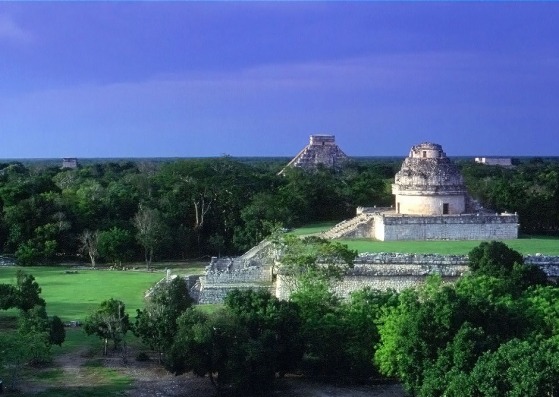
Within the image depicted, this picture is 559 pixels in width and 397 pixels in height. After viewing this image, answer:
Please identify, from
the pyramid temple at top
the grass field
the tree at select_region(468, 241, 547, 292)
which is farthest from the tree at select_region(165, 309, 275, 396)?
the pyramid temple at top

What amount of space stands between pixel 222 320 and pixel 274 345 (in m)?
1.42

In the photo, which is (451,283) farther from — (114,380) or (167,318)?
(114,380)

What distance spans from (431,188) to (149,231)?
14.4 m

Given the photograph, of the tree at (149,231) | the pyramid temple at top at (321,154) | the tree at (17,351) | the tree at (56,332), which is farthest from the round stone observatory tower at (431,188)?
the pyramid temple at top at (321,154)

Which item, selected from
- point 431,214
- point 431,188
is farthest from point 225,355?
point 431,188

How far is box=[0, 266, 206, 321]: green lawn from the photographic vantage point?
2478 cm

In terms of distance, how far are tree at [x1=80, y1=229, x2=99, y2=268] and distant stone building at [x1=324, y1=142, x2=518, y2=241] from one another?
12.2 meters

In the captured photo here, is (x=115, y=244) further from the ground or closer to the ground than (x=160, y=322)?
further from the ground

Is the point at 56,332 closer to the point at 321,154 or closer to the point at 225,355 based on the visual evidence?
the point at 225,355

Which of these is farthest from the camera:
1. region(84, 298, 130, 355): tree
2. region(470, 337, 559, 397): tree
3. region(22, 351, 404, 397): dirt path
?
region(84, 298, 130, 355): tree

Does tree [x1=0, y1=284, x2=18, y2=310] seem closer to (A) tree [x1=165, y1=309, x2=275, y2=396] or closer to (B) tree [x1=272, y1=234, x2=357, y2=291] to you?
(A) tree [x1=165, y1=309, x2=275, y2=396]

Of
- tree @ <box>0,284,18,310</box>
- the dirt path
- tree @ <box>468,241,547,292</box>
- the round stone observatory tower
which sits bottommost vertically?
the dirt path

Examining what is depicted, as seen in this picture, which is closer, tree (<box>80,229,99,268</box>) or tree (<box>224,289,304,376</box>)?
tree (<box>224,289,304,376</box>)

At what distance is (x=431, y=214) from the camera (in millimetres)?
30500
